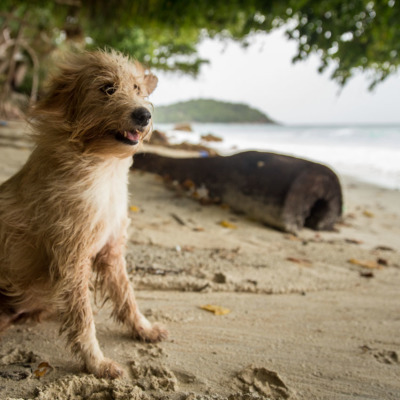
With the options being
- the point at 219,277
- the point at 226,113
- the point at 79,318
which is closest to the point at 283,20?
the point at 219,277

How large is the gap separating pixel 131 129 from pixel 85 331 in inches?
51.1

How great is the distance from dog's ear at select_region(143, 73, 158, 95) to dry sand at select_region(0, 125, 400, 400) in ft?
5.76

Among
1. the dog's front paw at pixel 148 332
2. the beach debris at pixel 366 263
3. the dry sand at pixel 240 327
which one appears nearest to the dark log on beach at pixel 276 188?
the dry sand at pixel 240 327

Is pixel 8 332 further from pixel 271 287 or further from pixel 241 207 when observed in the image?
pixel 241 207

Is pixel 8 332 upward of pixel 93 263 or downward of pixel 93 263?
downward

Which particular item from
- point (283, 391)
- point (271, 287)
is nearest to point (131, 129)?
point (283, 391)

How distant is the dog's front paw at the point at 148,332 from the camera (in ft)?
9.49

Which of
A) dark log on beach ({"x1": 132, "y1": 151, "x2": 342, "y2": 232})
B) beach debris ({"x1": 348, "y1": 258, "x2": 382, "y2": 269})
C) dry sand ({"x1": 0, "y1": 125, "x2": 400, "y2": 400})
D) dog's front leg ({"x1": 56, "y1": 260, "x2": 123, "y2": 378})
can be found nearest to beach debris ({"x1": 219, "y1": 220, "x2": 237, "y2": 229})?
dry sand ({"x1": 0, "y1": 125, "x2": 400, "y2": 400})

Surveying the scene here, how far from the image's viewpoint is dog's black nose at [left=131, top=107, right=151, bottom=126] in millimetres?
2314

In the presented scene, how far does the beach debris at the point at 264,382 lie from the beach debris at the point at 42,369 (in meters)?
1.17

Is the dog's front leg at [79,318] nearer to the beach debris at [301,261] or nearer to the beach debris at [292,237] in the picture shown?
the beach debris at [301,261]

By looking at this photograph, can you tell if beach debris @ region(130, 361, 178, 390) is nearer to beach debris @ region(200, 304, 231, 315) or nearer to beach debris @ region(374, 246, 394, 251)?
beach debris @ region(200, 304, 231, 315)

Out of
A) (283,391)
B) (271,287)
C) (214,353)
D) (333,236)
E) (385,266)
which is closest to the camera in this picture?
(283,391)

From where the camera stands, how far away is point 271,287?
3.79m
